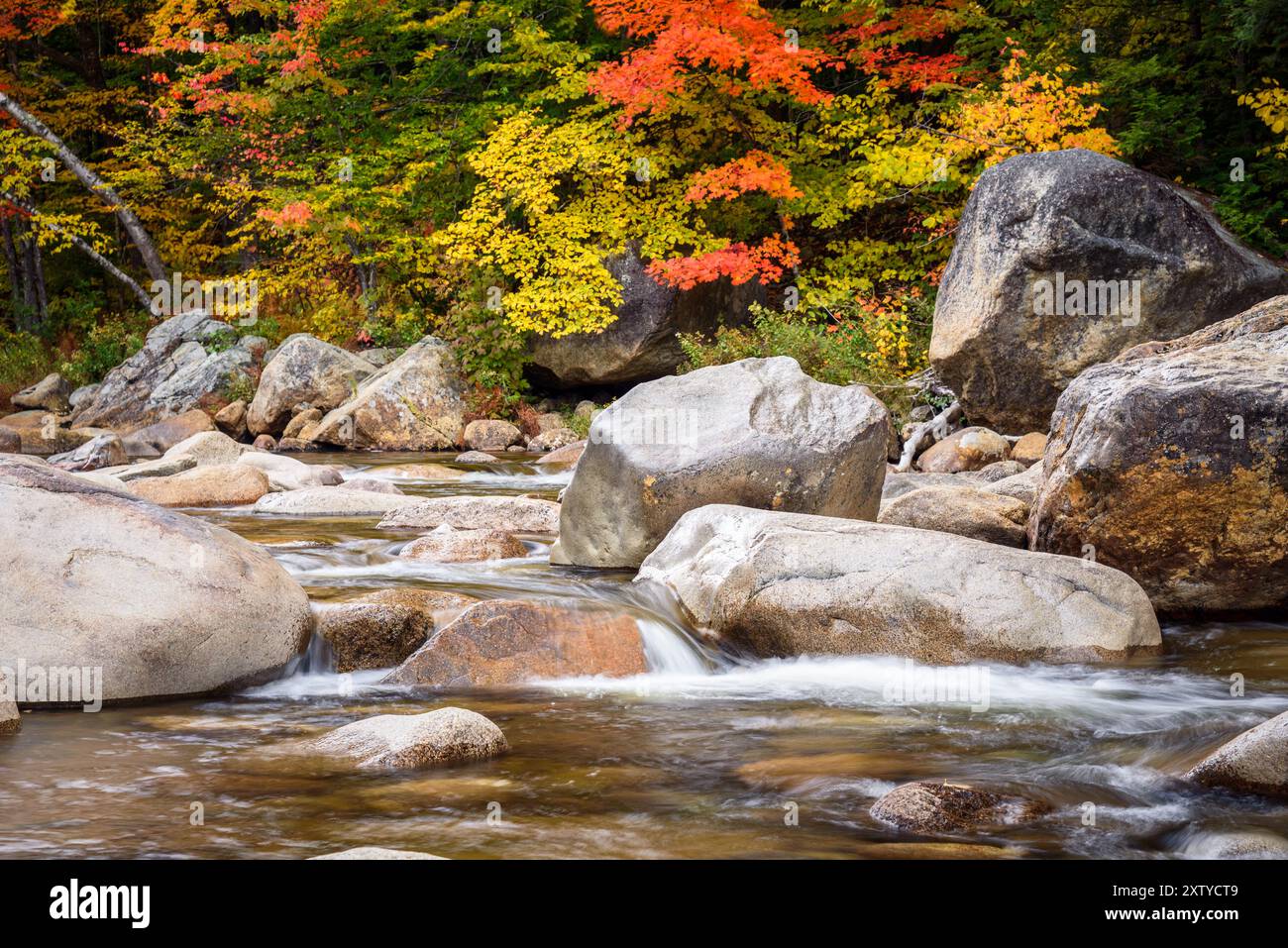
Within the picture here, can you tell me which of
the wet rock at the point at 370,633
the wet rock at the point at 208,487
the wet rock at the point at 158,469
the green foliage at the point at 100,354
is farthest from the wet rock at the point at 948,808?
the green foliage at the point at 100,354

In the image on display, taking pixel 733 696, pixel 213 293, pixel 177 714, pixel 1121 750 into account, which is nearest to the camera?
pixel 1121 750

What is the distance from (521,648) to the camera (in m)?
6.02

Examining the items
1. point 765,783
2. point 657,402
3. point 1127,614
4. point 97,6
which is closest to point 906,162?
point 657,402

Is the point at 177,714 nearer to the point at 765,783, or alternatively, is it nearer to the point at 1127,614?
the point at 765,783

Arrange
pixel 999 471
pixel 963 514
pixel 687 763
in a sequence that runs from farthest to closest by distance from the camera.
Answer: pixel 999 471
pixel 963 514
pixel 687 763

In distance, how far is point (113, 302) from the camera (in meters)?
26.6

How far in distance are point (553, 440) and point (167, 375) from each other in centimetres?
759

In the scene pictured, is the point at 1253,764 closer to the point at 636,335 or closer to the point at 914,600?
the point at 914,600

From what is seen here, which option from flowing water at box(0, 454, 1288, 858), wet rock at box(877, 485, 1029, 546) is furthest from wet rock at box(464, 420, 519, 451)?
flowing water at box(0, 454, 1288, 858)

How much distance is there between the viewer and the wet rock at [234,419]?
1889 cm

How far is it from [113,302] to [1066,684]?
1015 inches

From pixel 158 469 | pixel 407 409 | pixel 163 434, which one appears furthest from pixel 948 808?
pixel 163 434

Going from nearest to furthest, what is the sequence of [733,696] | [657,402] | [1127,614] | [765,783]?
[765,783], [733,696], [1127,614], [657,402]
